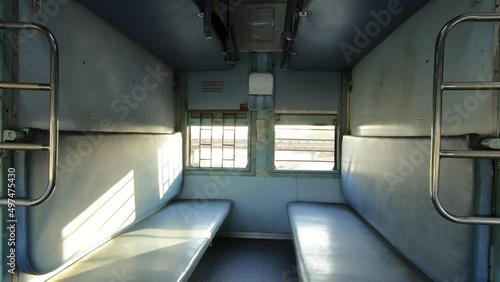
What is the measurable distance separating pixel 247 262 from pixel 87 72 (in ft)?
8.27

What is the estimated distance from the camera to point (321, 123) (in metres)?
3.70

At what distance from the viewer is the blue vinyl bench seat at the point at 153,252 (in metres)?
1.72

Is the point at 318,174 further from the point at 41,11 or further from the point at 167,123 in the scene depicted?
the point at 41,11

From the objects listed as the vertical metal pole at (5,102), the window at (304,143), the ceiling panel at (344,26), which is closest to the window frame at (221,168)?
the window at (304,143)

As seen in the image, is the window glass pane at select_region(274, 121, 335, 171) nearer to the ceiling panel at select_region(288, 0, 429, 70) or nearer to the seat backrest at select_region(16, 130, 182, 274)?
the ceiling panel at select_region(288, 0, 429, 70)

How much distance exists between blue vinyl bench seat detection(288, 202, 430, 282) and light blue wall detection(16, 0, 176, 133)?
73.5 inches

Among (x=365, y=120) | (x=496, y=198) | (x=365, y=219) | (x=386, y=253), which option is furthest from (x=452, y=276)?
(x=365, y=120)

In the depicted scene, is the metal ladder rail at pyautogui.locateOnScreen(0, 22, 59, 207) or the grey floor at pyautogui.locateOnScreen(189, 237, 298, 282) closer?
the metal ladder rail at pyautogui.locateOnScreen(0, 22, 59, 207)

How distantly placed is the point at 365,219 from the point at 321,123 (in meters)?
1.38

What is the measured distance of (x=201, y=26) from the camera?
7.54ft

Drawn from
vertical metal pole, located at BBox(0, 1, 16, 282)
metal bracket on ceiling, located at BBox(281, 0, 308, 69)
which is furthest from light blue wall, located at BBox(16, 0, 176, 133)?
metal bracket on ceiling, located at BBox(281, 0, 308, 69)

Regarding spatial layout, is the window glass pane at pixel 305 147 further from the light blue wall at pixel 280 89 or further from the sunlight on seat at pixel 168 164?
the sunlight on seat at pixel 168 164

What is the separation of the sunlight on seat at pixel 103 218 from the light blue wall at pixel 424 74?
7.62 ft

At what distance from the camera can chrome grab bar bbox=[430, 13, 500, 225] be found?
1063 mm
